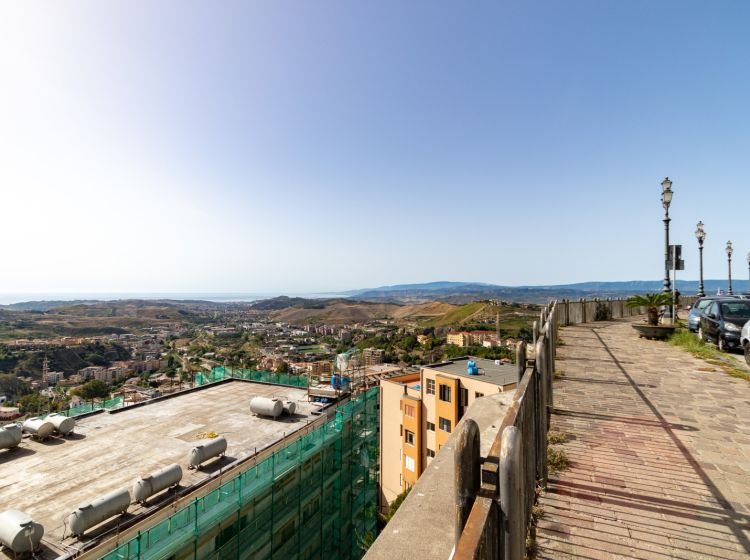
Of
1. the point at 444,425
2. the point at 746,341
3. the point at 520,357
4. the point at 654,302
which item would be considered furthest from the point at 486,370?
the point at 520,357

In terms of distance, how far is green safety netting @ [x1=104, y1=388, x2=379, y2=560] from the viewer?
25.2 ft

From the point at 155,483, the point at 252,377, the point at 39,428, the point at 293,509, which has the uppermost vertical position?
the point at 155,483

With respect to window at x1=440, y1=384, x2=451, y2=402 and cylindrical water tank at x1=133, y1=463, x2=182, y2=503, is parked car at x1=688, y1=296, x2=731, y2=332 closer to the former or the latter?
window at x1=440, y1=384, x2=451, y2=402

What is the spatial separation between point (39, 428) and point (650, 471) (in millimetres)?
16987

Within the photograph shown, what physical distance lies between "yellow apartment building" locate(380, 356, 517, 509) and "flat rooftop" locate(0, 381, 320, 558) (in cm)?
900

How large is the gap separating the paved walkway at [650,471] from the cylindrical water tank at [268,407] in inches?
439

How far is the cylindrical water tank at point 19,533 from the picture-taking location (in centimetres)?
660

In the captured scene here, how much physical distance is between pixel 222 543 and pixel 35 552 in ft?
12.5

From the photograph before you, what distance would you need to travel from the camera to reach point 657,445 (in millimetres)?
4621

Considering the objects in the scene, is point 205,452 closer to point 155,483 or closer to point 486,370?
point 155,483

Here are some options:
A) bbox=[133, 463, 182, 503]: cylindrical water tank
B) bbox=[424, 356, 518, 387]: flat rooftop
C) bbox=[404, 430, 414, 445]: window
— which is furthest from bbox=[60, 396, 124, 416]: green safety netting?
bbox=[424, 356, 518, 387]: flat rooftop

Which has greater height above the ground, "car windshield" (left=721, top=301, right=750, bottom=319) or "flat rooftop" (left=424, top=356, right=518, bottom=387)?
"car windshield" (left=721, top=301, right=750, bottom=319)

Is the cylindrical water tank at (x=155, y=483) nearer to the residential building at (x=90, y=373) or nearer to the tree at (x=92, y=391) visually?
the tree at (x=92, y=391)

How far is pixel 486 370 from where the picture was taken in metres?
23.0
